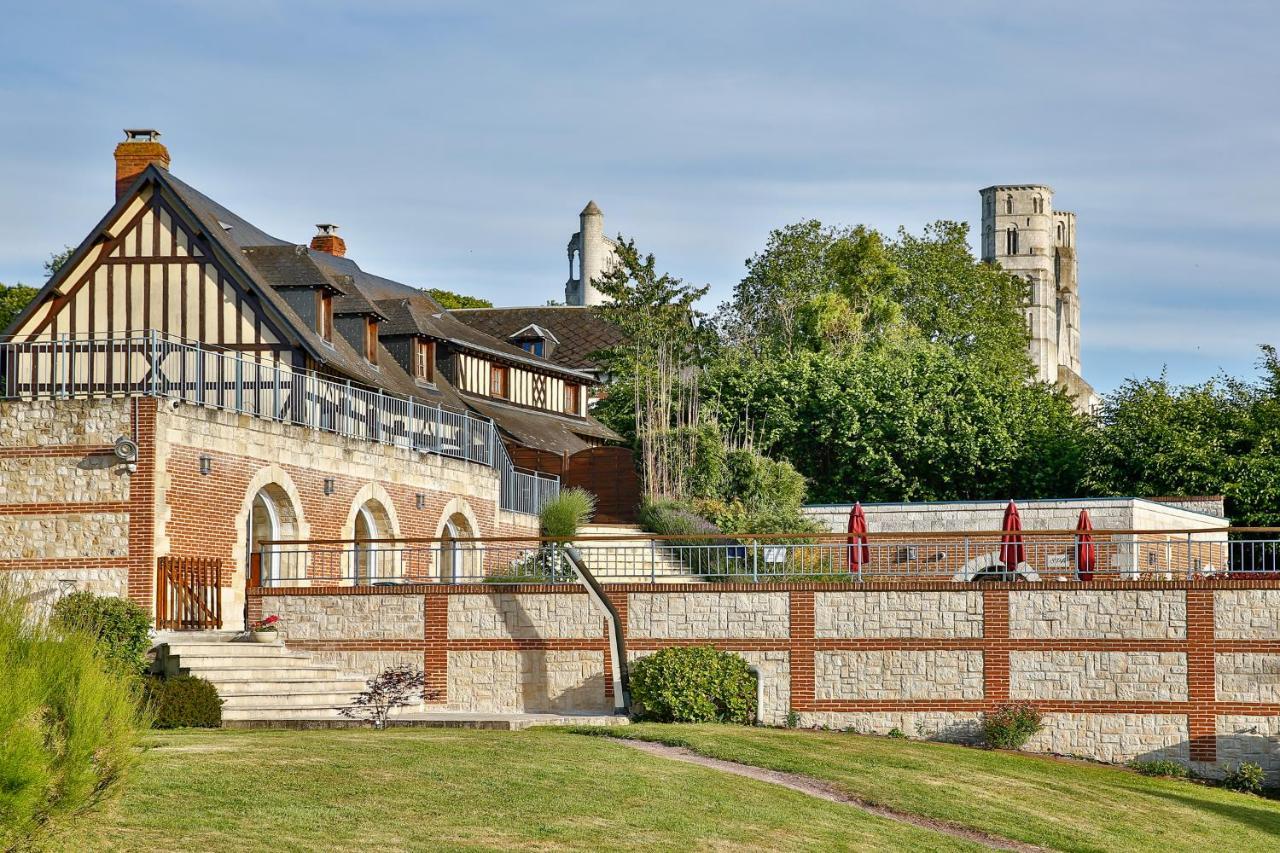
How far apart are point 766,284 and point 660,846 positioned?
5341 cm

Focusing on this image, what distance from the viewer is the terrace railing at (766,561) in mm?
26719

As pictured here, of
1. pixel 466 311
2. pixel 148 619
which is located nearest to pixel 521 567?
pixel 148 619

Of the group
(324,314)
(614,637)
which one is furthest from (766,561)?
(324,314)

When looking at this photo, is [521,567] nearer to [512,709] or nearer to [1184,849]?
[512,709]

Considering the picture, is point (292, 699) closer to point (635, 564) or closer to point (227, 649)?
point (227, 649)

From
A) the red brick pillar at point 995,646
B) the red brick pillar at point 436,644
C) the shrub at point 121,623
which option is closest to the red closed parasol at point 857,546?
the red brick pillar at point 995,646

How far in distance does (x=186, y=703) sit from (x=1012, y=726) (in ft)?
40.7

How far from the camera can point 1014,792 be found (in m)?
20.8

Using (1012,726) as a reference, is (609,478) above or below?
above

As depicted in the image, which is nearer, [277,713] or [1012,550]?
[277,713]

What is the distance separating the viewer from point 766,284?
67.2 m

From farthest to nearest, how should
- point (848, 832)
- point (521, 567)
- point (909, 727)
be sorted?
point (521, 567)
point (909, 727)
point (848, 832)

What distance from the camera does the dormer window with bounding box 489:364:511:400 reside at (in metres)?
48.3

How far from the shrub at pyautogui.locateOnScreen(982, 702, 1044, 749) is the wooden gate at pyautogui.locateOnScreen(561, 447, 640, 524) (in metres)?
16.4
